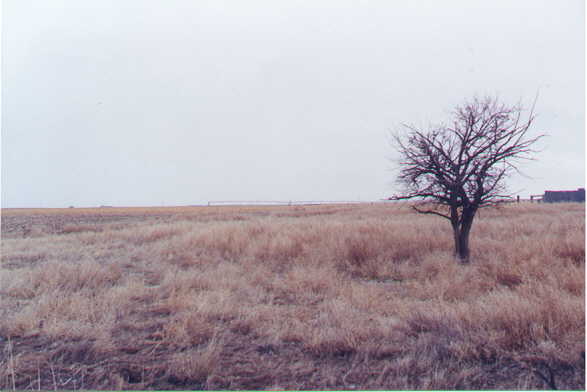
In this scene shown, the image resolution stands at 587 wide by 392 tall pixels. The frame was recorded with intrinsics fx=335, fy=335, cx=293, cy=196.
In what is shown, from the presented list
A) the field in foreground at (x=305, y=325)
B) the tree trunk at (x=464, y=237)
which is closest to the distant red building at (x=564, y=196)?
the field in foreground at (x=305, y=325)

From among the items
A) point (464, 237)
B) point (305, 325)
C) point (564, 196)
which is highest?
point (564, 196)

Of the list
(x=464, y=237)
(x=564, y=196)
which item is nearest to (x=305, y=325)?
(x=464, y=237)

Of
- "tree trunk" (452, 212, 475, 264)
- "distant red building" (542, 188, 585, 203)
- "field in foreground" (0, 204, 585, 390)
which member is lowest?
"field in foreground" (0, 204, 585, 390)

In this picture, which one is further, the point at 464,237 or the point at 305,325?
the point at 464,237

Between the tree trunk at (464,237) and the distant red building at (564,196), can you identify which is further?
the distant red building at (564,196)

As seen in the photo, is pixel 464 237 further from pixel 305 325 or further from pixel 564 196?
pixel 564 196

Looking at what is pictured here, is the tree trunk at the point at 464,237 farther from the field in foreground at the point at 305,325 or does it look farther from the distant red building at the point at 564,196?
the distant red building at the point at 564,196

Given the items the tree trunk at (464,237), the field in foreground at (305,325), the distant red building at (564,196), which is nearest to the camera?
the field in foreground at (305,325)

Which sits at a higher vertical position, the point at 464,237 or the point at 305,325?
the point at 464,237

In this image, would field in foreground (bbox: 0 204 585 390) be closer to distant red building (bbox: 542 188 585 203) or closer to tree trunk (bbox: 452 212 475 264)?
tree trunk (bbox: 452 212 475 264)

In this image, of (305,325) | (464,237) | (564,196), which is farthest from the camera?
(564,196)

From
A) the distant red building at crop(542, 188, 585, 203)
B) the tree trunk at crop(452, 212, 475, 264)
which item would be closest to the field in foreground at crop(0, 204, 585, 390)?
the tree trunk at crop(452, 212, 475, 264)

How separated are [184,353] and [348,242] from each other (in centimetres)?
671

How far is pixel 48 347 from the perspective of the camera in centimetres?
398
